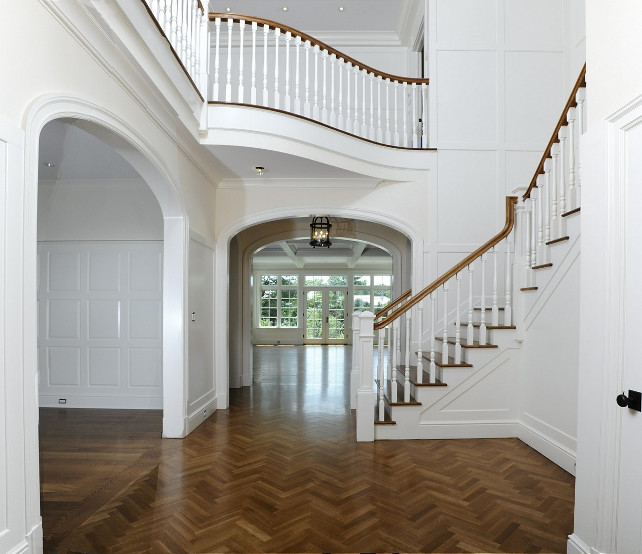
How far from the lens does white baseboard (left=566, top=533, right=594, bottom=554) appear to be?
2.32 metres

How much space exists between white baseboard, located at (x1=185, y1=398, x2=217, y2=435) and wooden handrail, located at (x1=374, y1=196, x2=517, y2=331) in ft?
7.16

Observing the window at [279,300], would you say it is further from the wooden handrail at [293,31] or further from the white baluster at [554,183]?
the white baluster at [554,183]

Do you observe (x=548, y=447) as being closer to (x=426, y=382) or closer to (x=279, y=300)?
(x=426, y=382)

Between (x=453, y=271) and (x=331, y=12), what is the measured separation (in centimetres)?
468

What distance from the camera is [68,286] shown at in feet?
19.9

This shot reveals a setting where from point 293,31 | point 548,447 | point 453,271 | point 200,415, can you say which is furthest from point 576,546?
point 293,31

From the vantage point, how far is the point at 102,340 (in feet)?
19.8

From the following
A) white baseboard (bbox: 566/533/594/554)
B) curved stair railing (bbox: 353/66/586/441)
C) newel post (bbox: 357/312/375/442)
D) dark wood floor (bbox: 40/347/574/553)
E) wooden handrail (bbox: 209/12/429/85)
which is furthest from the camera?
wooden handrail (bbox: 209/12/429/85)

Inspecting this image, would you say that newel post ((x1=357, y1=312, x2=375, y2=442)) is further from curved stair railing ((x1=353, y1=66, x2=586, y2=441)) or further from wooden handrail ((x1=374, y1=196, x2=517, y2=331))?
wooden handrail ((x1=374, y1=196, x2=517, y2=331))

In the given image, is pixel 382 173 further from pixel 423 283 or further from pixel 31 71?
pixel 31 71

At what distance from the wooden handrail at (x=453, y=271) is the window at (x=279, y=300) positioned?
434 inches

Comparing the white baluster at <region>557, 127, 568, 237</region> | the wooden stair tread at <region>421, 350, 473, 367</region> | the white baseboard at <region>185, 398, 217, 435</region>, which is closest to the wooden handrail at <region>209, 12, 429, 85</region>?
the white baluster at <region>557, 127, 568, 237</region>

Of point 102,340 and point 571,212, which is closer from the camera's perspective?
point 571,212

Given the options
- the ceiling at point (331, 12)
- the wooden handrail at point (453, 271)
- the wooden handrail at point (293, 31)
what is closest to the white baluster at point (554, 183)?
the wooden handrail at point (453, 271)
